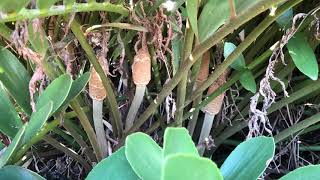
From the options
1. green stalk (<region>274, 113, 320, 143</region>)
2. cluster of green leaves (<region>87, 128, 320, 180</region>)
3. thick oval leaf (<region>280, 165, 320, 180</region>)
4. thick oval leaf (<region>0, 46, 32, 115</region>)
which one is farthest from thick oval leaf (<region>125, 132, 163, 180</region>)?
green stalk (<region>274, 113, 320, 143</region>)

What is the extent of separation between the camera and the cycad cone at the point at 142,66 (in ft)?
1.99

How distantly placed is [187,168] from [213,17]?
26 cm

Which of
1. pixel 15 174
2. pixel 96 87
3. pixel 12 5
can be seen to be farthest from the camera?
pixel 96 87

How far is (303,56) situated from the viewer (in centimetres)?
61

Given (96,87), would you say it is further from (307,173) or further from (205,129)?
(307,173)

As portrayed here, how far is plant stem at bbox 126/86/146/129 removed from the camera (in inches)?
25.5

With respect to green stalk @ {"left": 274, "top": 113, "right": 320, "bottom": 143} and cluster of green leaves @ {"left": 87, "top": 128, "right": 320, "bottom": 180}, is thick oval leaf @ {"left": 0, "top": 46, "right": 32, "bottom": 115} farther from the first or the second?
green stalk @ {"left": 274, "top": 113, "right": 320, "bottom": 143}

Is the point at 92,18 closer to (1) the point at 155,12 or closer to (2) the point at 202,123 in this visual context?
(1) the point at 155,12

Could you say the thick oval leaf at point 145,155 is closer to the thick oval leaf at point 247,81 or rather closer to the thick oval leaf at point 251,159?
the thick oval leaf at point 251,159

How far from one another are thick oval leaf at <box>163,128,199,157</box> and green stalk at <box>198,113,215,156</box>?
0.32 m

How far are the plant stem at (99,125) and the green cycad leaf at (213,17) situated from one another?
169 millimetres

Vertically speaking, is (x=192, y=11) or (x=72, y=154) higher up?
(x=192, y=11)

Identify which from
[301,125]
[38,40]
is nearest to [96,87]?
[38,40]

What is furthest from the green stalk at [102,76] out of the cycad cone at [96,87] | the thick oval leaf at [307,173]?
the thick oval leaf at [307,173]
